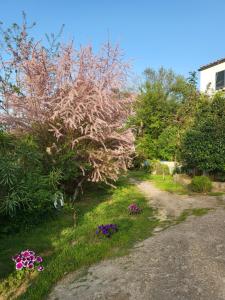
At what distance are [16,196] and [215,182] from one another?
27.9 ft

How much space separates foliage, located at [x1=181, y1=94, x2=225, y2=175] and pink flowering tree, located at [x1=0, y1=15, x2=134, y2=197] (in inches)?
131

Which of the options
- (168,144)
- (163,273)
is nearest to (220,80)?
(168,144)

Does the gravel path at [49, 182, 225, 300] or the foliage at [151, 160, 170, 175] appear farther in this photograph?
the foliage at [151, 160, 170, 175]

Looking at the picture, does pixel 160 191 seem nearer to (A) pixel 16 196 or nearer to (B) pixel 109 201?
(B) pixel 109 201

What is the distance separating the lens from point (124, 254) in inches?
241

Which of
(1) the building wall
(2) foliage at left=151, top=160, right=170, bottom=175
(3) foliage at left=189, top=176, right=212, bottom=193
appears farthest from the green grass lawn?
(1) the building wall

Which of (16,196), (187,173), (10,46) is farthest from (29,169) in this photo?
(187,173)

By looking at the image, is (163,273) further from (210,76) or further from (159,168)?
(210,76)

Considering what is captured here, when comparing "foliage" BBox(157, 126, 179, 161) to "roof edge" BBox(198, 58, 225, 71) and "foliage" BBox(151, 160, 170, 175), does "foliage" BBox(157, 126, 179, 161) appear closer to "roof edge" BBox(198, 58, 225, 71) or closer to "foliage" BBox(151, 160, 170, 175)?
"foliage" BBox(151, 160, 170, 175)

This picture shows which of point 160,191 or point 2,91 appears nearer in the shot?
point 2,91

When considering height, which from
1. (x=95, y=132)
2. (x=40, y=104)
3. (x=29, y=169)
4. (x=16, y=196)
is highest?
(x=40, y=104)

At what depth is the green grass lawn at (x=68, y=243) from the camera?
5.31 metres

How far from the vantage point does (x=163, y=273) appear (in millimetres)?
5129

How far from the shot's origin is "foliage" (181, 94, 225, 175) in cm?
A: 1317
